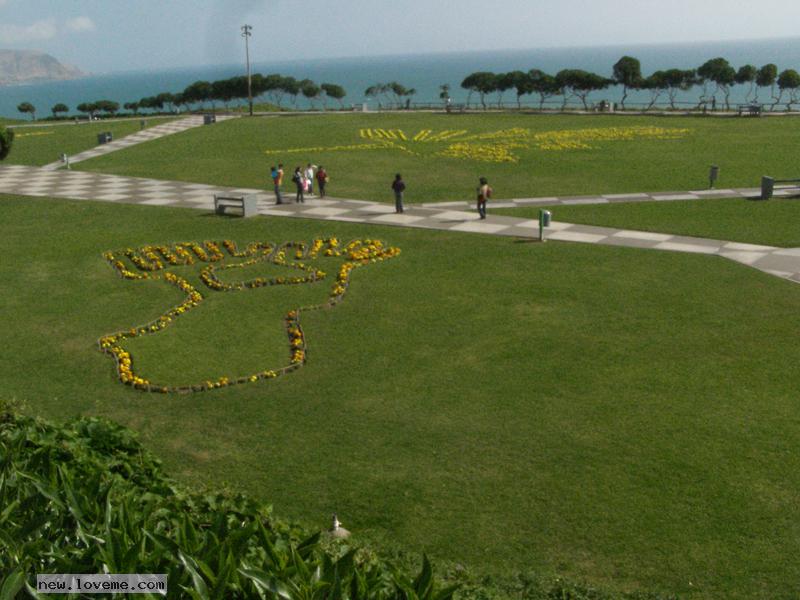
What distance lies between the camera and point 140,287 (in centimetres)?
2148

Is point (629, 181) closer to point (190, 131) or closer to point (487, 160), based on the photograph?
point (487, 160)

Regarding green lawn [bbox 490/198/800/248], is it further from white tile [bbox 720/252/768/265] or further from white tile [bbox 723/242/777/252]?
white tile [bbox 720/252/768/265]

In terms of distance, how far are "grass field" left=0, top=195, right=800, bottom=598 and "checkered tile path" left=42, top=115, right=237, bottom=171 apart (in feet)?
91.8

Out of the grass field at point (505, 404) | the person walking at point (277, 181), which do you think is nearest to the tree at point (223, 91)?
the person walking at point (277, 181)

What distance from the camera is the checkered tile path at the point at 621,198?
31094 millimetres

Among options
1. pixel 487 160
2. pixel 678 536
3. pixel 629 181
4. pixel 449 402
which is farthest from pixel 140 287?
pixel 487 160

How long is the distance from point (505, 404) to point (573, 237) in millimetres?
12911

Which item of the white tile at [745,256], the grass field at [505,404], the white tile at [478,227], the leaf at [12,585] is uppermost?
the leaf at [12,585]

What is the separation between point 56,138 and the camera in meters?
60.0

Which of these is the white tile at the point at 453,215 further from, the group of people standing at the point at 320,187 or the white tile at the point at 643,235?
the white tile at the point at 643,235

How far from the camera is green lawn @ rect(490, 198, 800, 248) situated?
2536 centimetres

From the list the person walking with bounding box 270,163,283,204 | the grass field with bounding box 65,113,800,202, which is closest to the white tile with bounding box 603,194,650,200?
the grass field with bounding box 65,113,800,202

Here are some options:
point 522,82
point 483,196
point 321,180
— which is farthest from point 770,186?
point 522,82

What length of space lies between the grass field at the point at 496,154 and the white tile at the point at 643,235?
7.79m
